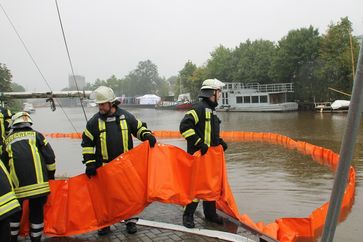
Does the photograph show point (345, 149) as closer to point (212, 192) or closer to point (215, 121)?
point (212, 192)

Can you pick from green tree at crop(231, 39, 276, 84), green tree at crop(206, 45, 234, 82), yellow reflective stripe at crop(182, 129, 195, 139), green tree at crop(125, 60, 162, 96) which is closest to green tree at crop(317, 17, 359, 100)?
green tree at crop(231, 39, 276, 84)

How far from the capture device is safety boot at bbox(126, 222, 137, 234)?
5.42m

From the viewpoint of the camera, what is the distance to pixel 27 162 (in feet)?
15.5

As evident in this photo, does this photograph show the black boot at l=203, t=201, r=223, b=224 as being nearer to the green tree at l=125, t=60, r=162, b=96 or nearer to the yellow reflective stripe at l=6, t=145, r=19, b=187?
the yellow reflective stripe at l=6, t=145, r=19, b=187

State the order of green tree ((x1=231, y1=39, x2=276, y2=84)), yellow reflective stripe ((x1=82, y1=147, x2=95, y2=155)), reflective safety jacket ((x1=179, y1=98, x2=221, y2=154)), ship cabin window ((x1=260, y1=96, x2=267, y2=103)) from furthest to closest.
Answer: green tree ((x1=231, y1=39, x2=276, y2=84)) → ship cabin window ((x1=260, y1=96, x2=267, y2=103)) → reflective safety jacket ((x1=179, y1=98, x2=221, y2=154)) → yellow reflective stripe ((x1=82, y1=147, x2=95, y2=155))

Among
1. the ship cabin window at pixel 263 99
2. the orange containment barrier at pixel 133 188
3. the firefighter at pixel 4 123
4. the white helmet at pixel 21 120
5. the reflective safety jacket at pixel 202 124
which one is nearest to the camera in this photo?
the white helmet at pixel 21 120

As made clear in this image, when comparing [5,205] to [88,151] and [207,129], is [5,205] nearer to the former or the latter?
[88,151]

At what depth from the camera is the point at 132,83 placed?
559 ft

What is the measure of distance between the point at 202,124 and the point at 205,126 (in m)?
0.05

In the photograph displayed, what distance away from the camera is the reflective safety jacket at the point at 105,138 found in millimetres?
5363

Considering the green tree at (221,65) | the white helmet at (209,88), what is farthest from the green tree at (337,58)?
the white helmet at (209,88)

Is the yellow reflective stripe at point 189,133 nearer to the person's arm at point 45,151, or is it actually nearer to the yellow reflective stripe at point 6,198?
the person's arm at point 45,151

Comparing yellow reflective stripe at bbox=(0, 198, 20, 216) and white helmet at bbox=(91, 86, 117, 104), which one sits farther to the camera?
white helmet at bbox=(91, 86, 117, 104)

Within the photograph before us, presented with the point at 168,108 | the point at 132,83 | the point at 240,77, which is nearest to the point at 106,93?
the point at 240,77
